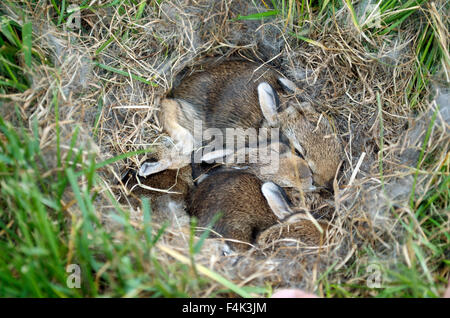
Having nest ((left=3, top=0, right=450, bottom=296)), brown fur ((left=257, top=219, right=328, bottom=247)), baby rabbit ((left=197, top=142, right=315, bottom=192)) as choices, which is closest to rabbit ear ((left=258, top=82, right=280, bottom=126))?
baby rabbit ((left=197, top=142, right=315, bottom=192))

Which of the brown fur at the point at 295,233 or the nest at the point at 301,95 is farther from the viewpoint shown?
the brown fur at the point at 295,233

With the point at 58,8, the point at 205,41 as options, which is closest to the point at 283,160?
the point at 205,41

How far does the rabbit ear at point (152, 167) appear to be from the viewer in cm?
329

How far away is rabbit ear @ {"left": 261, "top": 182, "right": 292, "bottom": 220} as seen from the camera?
10.2ft

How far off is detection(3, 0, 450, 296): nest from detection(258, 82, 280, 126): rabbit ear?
15.1 inches

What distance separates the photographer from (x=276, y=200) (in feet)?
10.3

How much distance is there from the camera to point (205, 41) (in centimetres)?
372

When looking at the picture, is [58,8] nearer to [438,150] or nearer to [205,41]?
[205,41]

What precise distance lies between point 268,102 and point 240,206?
0.94 m

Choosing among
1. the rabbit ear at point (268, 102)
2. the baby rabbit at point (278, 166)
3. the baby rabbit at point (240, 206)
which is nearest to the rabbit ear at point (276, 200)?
the baby rabbit at point (240, 206)

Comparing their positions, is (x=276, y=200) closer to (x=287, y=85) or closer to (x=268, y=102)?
(x=268, y=102)

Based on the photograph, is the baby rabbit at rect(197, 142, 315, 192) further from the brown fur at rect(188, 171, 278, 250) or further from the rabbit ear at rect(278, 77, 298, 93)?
the rabbit ear at rect(278, 77, 298, 93)

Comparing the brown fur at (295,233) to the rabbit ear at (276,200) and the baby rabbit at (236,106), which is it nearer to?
the rabbit ear at (276,200)

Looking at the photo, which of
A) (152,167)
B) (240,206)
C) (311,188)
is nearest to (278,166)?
(311,188)
